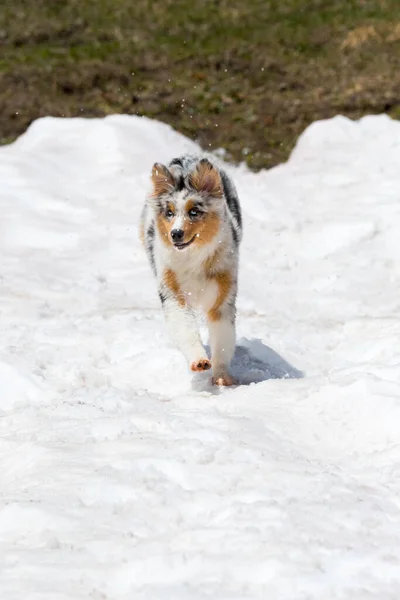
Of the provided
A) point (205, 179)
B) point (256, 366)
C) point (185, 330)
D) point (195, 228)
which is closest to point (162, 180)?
point (205, 179)

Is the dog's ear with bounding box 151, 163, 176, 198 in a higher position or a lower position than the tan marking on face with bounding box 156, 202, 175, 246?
higher

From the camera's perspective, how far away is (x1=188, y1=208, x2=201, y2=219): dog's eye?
7969 millimetres

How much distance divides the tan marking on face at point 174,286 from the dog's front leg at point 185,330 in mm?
25

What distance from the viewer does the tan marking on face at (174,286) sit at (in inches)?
337

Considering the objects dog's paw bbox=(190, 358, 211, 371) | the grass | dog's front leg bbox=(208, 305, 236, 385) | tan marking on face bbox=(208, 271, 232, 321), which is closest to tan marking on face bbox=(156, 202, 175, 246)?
tan marking on face bbox=(208, 271, 232, 321)

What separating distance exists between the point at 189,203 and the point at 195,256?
0.55 m

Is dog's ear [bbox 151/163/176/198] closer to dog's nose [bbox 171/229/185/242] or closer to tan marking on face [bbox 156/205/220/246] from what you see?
tan marking on face [bbox 156/205/220/246]

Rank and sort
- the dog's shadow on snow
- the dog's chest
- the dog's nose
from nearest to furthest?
the dog's nose
the dog's chest
the dog's shadow on snow

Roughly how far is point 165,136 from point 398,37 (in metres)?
7.78

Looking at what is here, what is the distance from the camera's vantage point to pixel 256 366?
30.8 feet

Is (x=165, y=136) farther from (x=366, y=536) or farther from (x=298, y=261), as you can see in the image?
(x=366, y=536)

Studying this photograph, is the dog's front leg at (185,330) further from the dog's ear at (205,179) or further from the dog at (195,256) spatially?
the dog's ear at (205,179)

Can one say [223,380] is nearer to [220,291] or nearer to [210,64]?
[220,291]

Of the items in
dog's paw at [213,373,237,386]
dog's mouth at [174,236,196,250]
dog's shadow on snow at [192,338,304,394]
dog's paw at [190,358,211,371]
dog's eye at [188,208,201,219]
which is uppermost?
dog's eye at [188,208,201,219]
